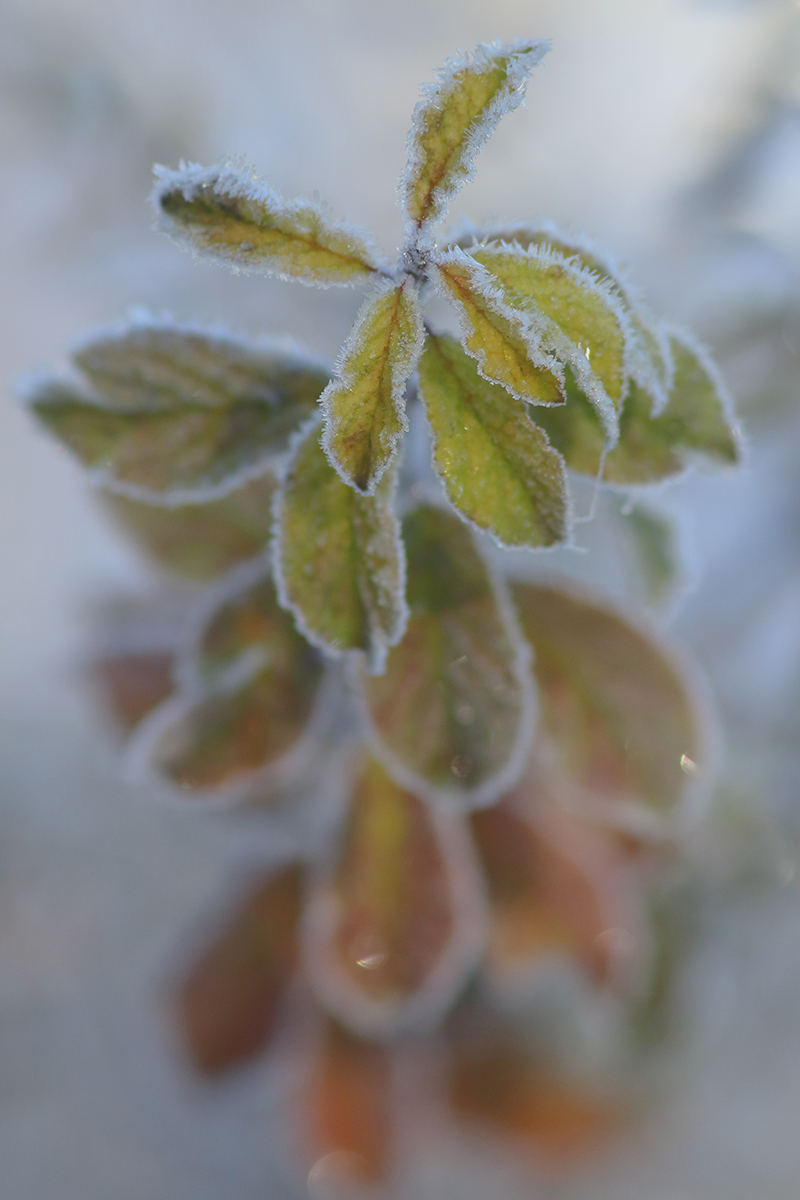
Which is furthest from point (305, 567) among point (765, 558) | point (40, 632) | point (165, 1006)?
point (40, 632)

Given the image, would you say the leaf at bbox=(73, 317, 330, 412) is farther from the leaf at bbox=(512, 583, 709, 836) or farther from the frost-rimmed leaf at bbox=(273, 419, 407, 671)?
the leaf at bbox=(512, 583, 709, 836)

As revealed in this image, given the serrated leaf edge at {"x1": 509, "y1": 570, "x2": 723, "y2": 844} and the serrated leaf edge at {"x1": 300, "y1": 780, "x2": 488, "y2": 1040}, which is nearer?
the serrated leaf edge at {"x1": 509, "y1": 570, "x2": 723, "y2": 844}

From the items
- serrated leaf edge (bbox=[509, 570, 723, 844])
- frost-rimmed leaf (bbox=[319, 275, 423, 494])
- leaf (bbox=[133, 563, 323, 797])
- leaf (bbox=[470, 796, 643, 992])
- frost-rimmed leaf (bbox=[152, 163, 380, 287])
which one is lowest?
leaf (bbox=[470, 796, 643, 992])

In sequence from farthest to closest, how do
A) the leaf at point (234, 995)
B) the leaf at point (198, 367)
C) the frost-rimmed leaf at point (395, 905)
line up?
1. the leaf at point (234, 995)
2. the frost-rimmed leaf at point (395, 905)
3. the leaf at point (198, 367)

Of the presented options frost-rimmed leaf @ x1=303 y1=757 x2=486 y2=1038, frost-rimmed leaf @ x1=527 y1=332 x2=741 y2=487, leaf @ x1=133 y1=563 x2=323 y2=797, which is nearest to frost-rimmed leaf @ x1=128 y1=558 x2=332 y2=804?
leaf @ x1=133 y1=563 x2=323 y2=797

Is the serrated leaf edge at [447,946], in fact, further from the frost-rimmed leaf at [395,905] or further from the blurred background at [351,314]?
the blurred background at [351,314]

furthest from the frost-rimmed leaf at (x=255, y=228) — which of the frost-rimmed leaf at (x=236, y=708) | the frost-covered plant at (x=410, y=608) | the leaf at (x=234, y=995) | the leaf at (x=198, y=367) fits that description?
the leaf at (x=234, y=995)

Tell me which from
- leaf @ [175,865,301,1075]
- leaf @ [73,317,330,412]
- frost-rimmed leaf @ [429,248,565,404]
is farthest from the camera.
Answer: leaf @ [175,865,301,1075]
